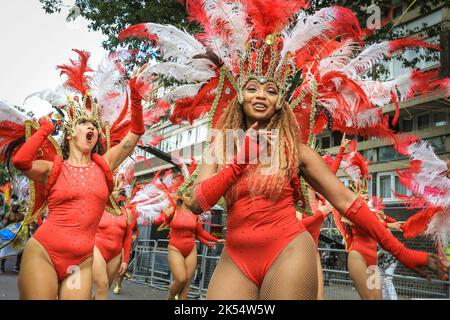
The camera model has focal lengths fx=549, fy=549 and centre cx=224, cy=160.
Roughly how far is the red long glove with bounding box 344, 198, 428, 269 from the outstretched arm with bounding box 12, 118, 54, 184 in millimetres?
2402

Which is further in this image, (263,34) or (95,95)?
(95,95)

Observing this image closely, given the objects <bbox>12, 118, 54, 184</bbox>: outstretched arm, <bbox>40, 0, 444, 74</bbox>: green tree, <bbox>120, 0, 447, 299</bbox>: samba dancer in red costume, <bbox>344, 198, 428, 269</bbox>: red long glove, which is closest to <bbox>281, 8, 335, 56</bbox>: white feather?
<bbox>120, 0, 447, 299</bbox>: samba dancer in red costume

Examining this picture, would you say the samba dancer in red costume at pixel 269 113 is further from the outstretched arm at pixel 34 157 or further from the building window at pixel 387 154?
the building window at pixel 387 154

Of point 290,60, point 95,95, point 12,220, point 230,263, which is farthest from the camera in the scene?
point 12,220

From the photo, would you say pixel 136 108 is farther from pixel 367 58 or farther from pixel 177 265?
pixel 177 265

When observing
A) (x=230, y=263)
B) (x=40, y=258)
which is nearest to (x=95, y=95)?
(x=40, y=258)

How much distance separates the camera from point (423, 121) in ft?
71.8


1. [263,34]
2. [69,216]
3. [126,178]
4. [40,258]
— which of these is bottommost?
[40,258]

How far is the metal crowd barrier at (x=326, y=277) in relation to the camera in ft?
25.8
